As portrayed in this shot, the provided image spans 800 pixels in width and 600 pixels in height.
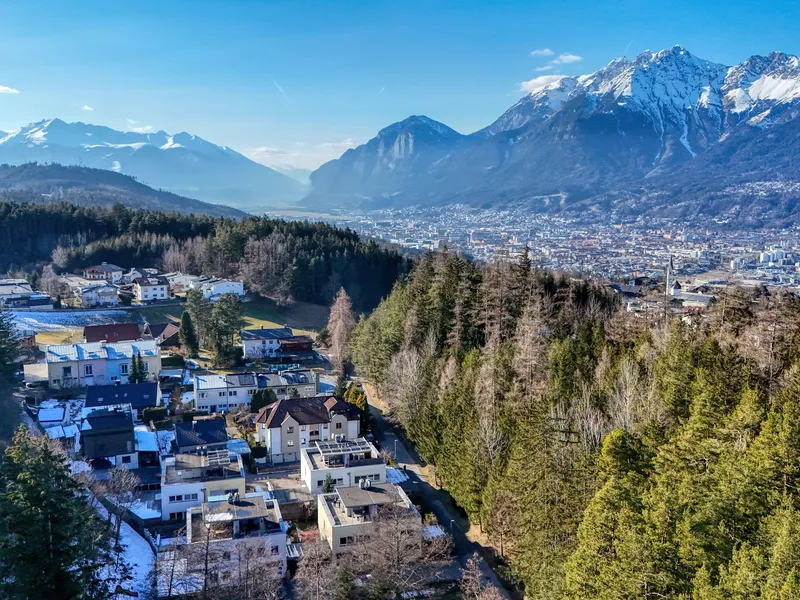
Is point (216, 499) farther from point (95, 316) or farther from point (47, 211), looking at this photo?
point (47, 211)

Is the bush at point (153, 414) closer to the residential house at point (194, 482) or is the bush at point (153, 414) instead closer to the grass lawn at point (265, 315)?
the residential house at point (194, 482)

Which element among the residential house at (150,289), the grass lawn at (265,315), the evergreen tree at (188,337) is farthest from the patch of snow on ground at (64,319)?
the evergreen tree at (188,337)

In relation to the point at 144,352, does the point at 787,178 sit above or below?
above

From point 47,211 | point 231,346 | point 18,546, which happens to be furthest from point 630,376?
point 47,211

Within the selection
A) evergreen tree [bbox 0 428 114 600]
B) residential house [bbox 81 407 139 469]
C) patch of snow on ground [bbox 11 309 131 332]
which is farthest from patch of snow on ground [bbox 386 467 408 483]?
patch of snow on ground [bbox 11 309 131 332]

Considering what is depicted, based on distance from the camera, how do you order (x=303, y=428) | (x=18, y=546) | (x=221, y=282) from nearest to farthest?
(x=18, y=546), (x=303, y=428), (x=221, y=282)

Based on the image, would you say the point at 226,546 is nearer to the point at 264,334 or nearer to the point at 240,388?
the point at 240,388
